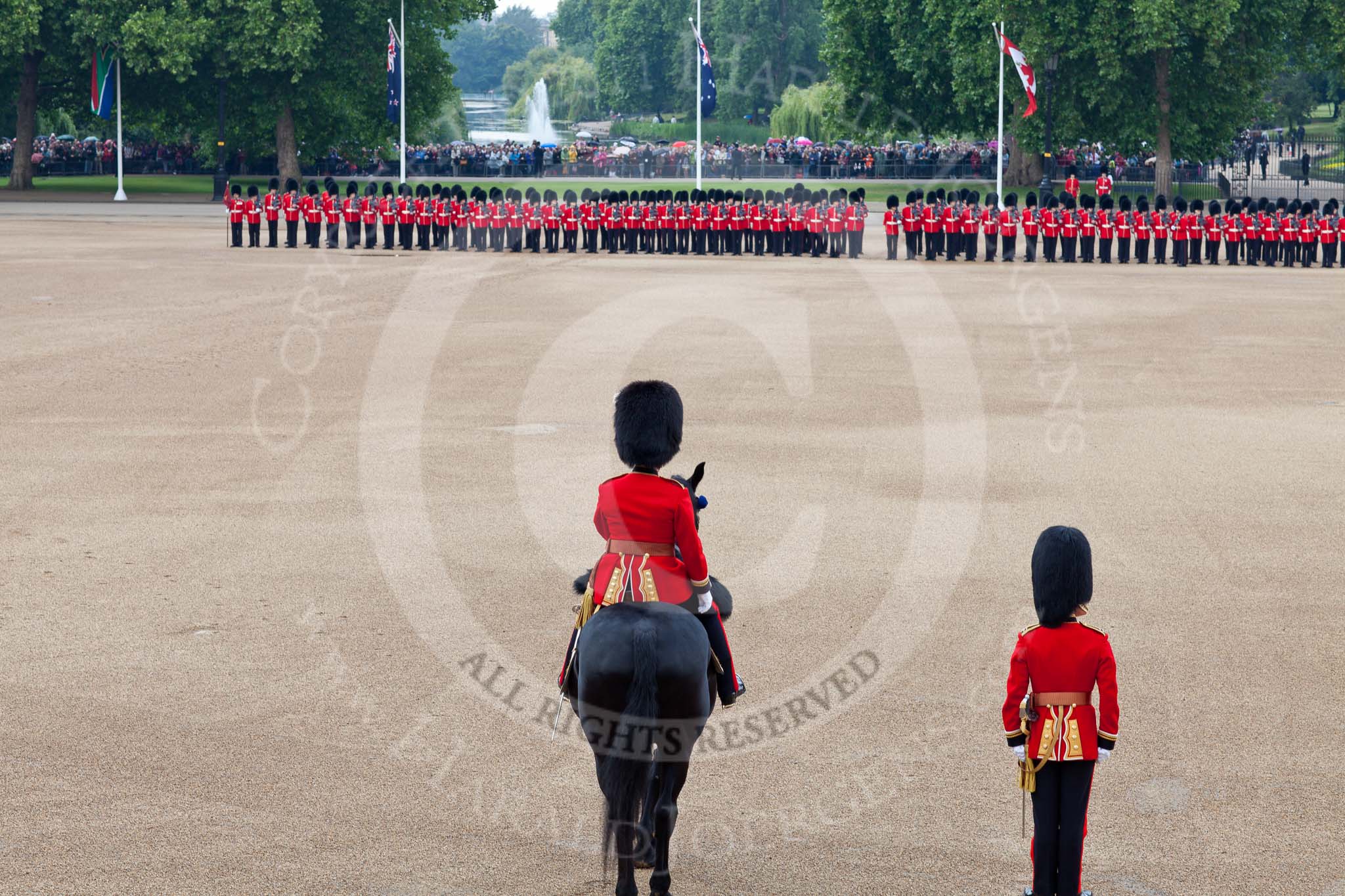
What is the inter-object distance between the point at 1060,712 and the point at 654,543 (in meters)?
1.36

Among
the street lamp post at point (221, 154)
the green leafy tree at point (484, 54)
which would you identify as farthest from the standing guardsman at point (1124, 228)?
the green leafy tree at point (484, 54)

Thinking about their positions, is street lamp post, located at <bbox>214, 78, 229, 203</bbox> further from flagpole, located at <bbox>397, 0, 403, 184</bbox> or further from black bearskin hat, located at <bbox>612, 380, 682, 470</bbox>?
black bearskin hat, located at <bbox>612, 380, 682, 470</bbox>

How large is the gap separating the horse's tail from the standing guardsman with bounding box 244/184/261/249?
2867 centimetres

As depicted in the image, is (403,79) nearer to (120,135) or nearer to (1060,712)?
(120,135)

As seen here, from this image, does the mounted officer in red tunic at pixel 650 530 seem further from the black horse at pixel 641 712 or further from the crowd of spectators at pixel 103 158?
the crowd of spectators at pixel 103 158

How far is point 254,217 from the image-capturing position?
3206 cm

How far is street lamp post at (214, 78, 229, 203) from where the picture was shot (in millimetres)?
48125

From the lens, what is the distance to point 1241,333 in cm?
1958

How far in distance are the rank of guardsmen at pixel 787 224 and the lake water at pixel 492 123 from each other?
5050 cm

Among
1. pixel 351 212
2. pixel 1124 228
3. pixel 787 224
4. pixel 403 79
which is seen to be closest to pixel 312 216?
pixel 351 212

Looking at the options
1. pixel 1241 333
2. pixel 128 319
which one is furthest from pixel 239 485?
pixel 1241 333

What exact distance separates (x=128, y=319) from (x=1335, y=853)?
17579 millimetres

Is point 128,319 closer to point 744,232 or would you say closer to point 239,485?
point 239,485

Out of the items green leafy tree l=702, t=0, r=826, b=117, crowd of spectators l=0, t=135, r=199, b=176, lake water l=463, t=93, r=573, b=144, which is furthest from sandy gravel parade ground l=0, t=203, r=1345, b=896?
green leafy tree l=702, t=0, r=826, b=117
